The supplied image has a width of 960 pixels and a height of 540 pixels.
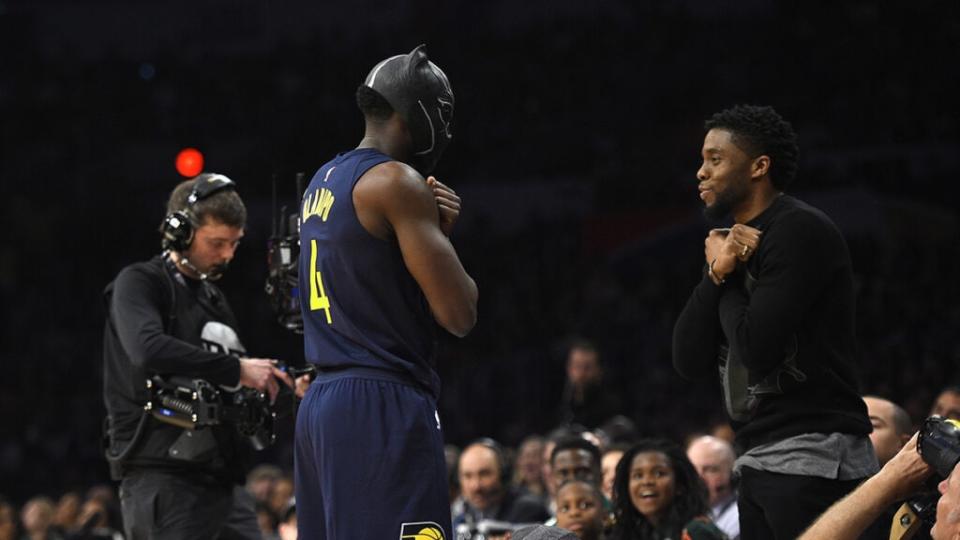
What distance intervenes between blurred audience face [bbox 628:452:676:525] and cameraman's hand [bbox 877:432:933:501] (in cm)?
287

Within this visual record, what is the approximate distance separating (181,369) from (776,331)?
2.21 metres

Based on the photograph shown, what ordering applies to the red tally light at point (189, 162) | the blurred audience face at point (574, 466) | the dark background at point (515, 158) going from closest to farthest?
the blurred audience face at point (574, 466) < the dark background at point (515, 158) < the red tally light at point (189, 162)

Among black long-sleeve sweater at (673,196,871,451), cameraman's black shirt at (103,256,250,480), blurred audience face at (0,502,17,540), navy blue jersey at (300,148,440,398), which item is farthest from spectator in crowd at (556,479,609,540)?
blurred audience face at (0,502,17,540)

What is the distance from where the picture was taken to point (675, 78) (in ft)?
62.2

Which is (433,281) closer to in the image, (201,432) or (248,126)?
(201,432)

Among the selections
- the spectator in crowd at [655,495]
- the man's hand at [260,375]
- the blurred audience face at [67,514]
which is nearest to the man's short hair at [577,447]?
the spectator in crowd at [655,495]

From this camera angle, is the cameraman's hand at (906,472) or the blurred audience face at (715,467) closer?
the cameraman's hand at (906,472)

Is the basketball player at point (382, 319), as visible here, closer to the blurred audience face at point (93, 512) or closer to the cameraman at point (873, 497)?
the cameraman at point (873, 497)

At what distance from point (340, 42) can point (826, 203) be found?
873 centimetres

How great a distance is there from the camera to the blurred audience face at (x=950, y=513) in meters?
3.10

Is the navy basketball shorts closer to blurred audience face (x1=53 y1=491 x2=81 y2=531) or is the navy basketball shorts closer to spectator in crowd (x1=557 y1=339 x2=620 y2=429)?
spectator in crowd (x1=557 y1=339 x2=620 y2=429)

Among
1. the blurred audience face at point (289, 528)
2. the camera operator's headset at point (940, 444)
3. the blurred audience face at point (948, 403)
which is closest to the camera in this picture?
the camera operator's headset at point (940, 444)

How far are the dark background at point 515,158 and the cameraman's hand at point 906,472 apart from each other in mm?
8766

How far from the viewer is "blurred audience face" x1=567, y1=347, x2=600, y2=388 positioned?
9.95 m
